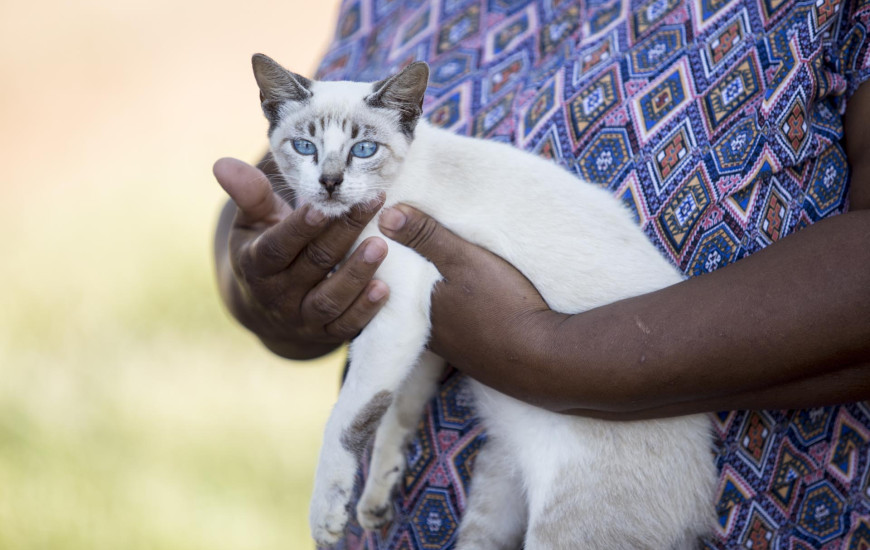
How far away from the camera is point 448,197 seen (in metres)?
1.62

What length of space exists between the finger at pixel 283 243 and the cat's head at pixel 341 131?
0.05 meters

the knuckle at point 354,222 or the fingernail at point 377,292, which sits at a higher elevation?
the knuckle at point 354,222

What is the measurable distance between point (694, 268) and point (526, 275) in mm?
338

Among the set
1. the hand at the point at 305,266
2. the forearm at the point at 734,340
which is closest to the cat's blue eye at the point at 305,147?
the hand at the point at 305,266

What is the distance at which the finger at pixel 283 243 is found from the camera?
4.85 feet

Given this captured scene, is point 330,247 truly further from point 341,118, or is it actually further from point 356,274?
point 341,118

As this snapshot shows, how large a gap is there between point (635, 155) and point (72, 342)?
3.83m

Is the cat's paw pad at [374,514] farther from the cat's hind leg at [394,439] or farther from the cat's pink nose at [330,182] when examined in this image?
the cat's pink nose at [330,182]

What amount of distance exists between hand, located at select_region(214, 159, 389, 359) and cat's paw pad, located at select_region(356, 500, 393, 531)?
0.39 m

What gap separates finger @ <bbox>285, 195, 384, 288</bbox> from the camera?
5.01ft

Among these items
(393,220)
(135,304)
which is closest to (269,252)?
(393,220)

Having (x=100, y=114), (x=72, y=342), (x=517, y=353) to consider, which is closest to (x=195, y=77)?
(x=100, y=114)

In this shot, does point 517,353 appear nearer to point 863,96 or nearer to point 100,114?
point 863,96

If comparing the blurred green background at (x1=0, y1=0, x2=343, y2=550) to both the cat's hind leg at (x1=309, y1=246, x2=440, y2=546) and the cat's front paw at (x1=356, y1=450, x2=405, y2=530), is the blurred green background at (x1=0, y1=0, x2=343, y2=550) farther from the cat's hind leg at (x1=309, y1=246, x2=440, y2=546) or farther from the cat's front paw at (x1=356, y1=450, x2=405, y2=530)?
the cat's hind leg at (x1=309, y1=246, x2=440, y2=546)
